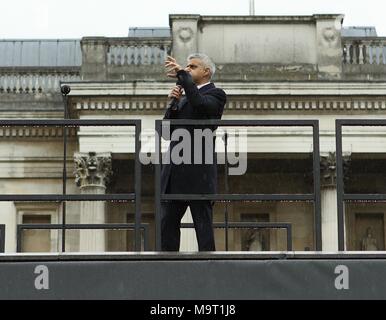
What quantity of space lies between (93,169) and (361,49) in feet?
22.8

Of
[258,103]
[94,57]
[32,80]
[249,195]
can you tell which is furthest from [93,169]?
[249,195]

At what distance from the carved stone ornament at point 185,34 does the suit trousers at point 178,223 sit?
24.2m

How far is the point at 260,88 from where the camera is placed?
33812mm

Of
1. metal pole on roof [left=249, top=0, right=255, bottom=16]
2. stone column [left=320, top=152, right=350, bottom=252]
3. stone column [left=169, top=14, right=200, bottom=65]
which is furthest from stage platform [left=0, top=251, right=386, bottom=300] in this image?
metal pole on roof [left=249, top=0, right=255, bottom=16]

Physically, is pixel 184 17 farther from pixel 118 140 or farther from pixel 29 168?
pixel 29 168

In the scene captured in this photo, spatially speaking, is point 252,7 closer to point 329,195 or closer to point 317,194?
point 329,195

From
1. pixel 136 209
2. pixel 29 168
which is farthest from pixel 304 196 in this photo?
pixel 29 168

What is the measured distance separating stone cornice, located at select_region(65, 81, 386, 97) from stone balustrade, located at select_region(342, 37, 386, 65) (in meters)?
1.14

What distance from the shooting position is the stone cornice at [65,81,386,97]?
3372 centimetres

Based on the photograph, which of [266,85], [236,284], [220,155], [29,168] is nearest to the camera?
[236,284]

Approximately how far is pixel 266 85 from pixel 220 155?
2189 cm

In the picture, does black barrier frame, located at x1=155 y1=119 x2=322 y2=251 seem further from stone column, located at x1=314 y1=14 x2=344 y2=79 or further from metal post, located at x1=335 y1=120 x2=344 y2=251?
stone column, located at x1=314 y1=14 x2=344 y2=79

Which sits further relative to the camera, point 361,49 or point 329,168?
point 361,49

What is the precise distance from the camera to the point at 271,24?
34.3 m
